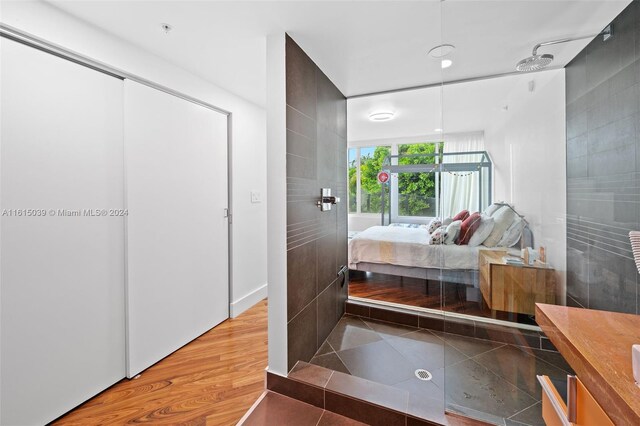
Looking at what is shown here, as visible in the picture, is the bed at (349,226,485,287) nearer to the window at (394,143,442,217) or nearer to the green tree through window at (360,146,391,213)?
the window at (394,143,442,217)

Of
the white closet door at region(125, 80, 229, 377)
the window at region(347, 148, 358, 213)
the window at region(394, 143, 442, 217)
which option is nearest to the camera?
the white closet door at region(125, 80, 229, 377)

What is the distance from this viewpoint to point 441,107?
8.18 feet

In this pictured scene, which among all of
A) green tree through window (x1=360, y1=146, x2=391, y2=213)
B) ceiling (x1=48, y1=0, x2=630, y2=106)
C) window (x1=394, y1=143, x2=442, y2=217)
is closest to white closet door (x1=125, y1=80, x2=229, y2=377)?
ceiling (x1=48, y1=0, x2=630, y2=106)

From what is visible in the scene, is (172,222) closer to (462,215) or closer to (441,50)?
(462,215)

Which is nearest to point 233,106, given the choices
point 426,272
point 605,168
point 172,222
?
point 172,222

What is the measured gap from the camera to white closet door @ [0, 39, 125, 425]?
135 cm

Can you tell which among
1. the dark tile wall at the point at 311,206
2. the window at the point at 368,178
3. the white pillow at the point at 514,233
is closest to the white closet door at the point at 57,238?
the dark tile wall at the point at 311,206

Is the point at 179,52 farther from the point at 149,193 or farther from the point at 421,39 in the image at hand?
the point at 421,39

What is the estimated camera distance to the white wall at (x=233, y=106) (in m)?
1.43

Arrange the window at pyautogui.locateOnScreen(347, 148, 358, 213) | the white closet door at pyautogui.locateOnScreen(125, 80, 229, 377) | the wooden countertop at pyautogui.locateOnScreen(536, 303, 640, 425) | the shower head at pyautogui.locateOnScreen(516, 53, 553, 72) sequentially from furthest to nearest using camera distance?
the window at pyautogui.locateOnScreen(347, 148, 358, 213) < the white closet door at pyautogui.locateOnScreen(125, 80, 229, 377) < the shower head at pyautogui.locateOnScreen(516, 53, 553, 72) < the wooden countertop at pyautogui.locateOnScreen(536, 303, 640, 425)

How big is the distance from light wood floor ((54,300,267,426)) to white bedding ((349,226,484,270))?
1499 mm

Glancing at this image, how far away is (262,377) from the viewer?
6.30 feet

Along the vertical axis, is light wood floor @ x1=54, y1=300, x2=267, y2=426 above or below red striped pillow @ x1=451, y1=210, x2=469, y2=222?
below

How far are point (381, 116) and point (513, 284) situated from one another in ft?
7.32
